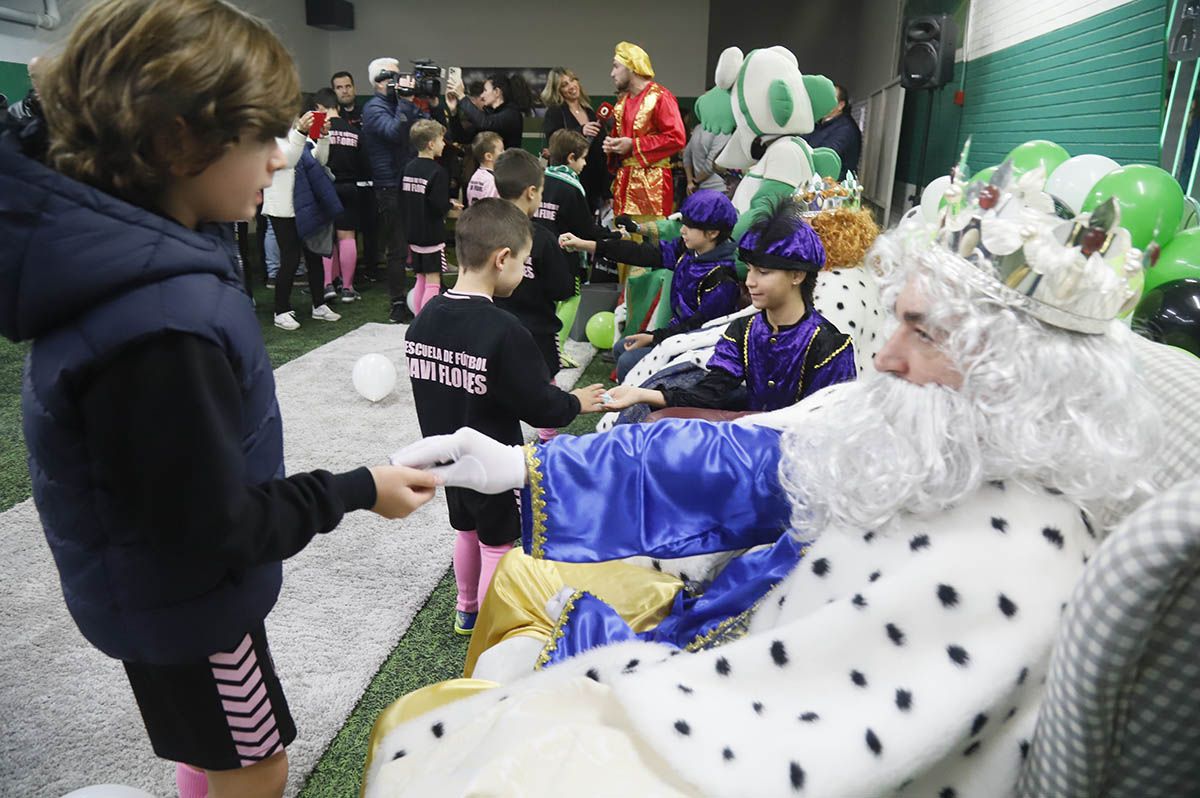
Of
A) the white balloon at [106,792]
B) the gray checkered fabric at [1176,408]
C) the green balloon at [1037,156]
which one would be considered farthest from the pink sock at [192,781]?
the green balloon at [1037,156]

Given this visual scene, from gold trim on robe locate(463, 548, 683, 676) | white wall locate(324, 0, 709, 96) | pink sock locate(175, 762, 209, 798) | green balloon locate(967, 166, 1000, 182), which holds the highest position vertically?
white wall locate(324, 0, 709, 96)

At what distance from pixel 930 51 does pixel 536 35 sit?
7.37 meters

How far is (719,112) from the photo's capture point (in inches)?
201

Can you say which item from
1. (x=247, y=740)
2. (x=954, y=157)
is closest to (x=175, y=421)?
(x=247, y=740)

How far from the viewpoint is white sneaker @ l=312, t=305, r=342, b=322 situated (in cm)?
631

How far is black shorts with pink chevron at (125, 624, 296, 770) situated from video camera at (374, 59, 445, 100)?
249 inches

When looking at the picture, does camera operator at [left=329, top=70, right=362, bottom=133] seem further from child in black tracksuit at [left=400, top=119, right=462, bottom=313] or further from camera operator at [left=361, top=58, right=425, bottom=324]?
child in black tracksuit at [left=400, top=119, right=462, bottom=313]

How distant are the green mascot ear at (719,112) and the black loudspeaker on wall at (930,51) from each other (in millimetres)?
2066

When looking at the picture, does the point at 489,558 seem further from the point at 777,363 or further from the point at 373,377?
the point at 373,377

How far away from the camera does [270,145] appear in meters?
1.06

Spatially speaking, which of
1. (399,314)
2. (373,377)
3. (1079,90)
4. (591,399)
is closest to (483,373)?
(591,399)

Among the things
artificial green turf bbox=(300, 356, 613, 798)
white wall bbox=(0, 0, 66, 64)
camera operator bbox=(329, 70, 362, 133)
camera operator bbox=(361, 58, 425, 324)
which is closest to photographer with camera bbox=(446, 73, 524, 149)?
camera operator bbox=(361, 58, 425, 324)

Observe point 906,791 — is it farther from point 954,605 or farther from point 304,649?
point 304,649

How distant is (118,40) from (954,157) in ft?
23.4
